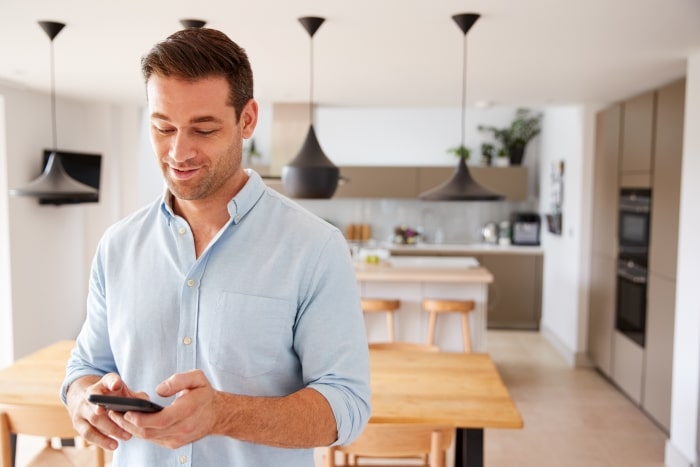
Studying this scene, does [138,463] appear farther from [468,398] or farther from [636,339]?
[636,339]

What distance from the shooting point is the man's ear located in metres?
1.11

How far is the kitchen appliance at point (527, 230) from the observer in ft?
24.5

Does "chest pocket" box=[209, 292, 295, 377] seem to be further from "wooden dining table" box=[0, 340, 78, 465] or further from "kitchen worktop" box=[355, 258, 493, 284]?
"kitchen worktop" box=[355, 258, 493, 284]

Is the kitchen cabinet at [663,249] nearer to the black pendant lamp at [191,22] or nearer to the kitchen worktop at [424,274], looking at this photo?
the kitchen worktop at [424,274]

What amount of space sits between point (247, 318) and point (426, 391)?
1672 millimetres

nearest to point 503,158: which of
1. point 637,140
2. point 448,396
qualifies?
point 637,140

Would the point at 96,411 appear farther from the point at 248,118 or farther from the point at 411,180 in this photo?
the point at 411,180

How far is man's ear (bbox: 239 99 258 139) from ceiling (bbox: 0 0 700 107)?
1638 millimetres

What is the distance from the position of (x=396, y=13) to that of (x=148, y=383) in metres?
2.11

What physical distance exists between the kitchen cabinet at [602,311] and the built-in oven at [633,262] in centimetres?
15

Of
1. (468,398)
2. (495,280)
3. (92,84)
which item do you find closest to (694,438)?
(468,398)

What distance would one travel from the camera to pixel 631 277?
4.68 metres

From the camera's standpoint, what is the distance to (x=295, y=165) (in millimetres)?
3186

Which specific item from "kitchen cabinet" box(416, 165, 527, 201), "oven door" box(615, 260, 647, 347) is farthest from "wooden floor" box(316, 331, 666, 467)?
"kitchen cabinet" box(416, 165, 527, 201)
